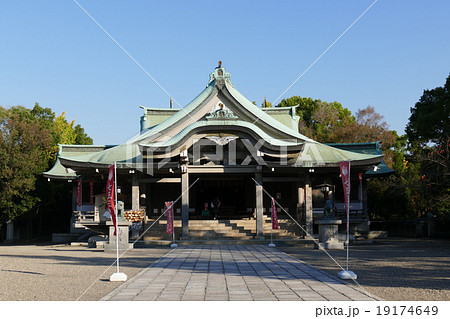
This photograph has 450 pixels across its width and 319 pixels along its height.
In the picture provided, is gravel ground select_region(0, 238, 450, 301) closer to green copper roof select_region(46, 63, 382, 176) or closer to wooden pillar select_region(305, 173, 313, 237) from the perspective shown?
wooden pillar select_region(305, 173, 313, 237)

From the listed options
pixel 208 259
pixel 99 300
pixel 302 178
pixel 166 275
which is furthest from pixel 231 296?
pixel 302 178

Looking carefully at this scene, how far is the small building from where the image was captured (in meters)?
22.9

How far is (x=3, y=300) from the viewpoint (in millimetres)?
7832

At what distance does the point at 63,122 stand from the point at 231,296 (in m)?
49.7

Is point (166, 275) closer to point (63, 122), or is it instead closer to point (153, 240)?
point (153, 240)

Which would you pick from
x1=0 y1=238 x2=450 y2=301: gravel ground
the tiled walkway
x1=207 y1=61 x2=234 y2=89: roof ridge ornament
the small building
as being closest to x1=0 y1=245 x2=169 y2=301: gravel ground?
x1=0 y1=238 x2=450 y2=301: gravel ground

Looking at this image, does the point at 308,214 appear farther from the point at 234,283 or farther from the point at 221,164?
the point at 234,283

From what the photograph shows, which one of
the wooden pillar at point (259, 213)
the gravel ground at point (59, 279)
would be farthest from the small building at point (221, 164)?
the gravel ground at point (59, 279)

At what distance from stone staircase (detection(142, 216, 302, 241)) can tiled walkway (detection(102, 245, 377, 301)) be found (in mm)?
9371

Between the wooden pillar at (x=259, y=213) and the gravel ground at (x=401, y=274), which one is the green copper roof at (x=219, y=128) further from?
the gravel ground at (x=401, y=274)

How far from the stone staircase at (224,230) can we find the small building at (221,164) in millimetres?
655

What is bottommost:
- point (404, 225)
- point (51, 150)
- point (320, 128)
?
point (404, 225)

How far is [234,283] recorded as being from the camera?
9250 mm

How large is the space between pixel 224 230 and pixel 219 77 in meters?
8.93
